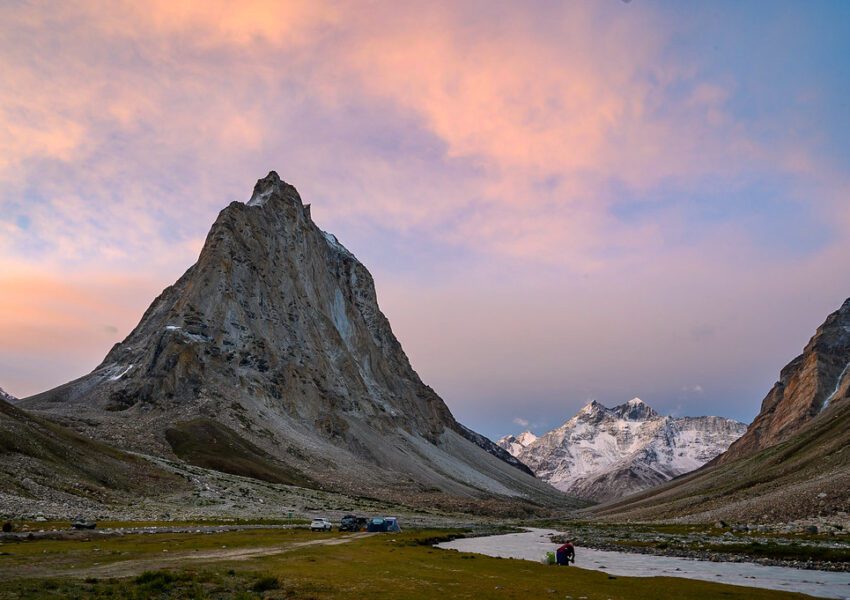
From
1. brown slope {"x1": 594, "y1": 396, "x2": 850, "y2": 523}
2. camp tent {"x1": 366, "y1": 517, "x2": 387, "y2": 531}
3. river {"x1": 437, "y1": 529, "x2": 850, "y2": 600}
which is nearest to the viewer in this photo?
river {"x1": 437, "y1": 529, "x2": 850, "y2": 600}

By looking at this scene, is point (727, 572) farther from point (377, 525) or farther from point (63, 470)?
point (63, 470)

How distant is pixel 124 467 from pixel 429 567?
279 ft

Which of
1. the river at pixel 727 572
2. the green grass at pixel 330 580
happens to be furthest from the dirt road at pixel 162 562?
the river at pixel 727 572

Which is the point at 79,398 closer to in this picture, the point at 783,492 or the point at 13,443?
the point at 13,443

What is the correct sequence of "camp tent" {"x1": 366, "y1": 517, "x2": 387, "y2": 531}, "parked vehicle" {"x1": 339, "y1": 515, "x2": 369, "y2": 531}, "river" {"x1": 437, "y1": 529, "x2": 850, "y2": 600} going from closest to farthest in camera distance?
"river" {"x1": 437, "y1": 529, "x2": 850, "y2": 600} → "parked vehicle" {"x1": 339, "y1": 515, "x2": 369, "y2": 531} → "camp tent" {"x1": 366, "y1": 517, "x2": 387, "y2": 531}

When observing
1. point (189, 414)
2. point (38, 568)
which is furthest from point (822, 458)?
point (189, 414)

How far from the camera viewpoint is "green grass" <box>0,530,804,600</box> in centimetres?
2497

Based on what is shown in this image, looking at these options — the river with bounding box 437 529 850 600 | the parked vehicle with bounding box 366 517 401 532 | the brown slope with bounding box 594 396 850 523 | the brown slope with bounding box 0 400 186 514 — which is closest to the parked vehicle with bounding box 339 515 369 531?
the parked vehicle with bounding box 366 517 401 532

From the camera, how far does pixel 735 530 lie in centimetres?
8412

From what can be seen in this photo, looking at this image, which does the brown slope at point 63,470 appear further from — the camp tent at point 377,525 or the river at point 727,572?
the river at point 727,572

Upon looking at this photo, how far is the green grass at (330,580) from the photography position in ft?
81.9

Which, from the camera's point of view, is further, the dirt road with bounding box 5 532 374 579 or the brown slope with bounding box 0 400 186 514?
the brown slope with bounding box 0 400 186 514

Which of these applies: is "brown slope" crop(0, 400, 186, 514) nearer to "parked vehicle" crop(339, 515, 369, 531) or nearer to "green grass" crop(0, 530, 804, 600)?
"parked vehicle" crop(339, 515, 369, 531)

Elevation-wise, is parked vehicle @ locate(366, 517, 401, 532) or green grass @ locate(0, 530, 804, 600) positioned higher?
green grass @ locate(0, 530, 804, 600)
